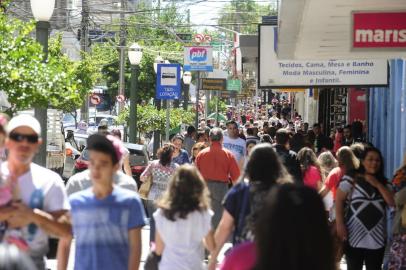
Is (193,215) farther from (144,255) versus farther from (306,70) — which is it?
(306,70)

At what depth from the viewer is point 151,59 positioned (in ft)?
197

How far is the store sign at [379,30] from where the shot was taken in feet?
38.0

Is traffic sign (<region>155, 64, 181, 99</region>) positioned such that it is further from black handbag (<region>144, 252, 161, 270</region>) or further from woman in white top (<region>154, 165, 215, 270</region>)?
woman in white top (<region>154, 165, 215, 270</region>)

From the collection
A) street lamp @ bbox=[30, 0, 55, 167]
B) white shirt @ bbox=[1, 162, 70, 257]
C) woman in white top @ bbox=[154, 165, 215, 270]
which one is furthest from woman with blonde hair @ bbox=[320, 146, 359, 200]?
white shirt @ bbox=[1, 162, 70, 257]

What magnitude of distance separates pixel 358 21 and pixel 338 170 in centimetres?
174

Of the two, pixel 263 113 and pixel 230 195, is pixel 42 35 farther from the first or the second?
pixel 263 113

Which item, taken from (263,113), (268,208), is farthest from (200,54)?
(263,113)

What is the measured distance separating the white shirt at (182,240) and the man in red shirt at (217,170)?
598cm

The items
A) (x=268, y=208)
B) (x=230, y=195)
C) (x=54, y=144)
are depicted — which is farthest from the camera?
(x=54, y=144)

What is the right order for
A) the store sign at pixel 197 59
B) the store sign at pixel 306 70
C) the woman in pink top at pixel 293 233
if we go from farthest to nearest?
1. the store sign at pixel 197 59
2. the store sign at pixel 306 70
3. the woman in pink top at pixel 293 233

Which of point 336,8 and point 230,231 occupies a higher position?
point 336,8

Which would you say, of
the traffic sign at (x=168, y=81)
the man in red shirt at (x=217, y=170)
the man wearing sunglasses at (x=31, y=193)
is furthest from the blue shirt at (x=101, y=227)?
the traffic sign at (x=168, y=81)

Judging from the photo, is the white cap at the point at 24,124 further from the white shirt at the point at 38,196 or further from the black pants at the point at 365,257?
the black pants at the point at 365,257

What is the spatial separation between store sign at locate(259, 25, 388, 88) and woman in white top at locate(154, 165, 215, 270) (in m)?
11.8
